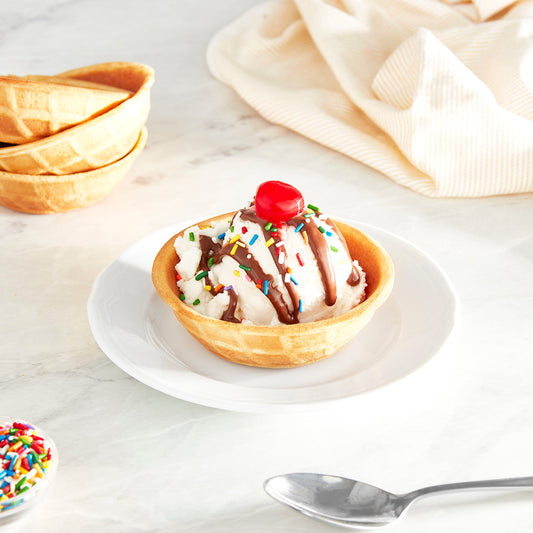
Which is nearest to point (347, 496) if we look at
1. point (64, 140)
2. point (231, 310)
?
point (231, 310)

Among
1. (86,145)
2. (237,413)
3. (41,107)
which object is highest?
(41,107)

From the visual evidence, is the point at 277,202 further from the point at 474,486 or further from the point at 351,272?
the point at 474,486

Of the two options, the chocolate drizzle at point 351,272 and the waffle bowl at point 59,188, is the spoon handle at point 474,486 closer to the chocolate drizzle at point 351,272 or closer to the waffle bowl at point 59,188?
the chocolate drizzle at point 351,272

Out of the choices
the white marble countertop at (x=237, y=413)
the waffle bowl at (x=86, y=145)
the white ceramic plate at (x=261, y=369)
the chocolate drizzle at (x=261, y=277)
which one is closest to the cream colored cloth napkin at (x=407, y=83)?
the white marble countertop at (x=237, y=413)

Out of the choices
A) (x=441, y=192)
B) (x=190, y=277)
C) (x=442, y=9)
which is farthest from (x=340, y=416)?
(x=442, y=9)

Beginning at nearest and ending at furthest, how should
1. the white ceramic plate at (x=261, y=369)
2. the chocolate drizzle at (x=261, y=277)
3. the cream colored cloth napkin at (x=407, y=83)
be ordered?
the white ceramic plate at (x=261, y=369) < the chocolate drizzle at (x=261, y=277) < the cream colored cloth napkin at (x=407, y=83)

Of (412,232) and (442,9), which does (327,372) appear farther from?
(442,9)
